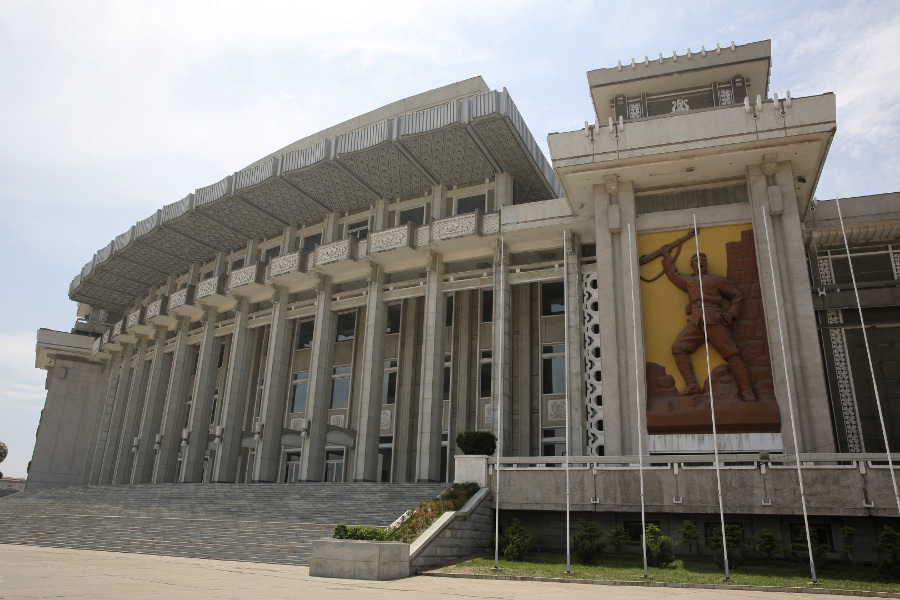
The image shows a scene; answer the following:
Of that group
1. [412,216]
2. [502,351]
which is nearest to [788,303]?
[502,351]

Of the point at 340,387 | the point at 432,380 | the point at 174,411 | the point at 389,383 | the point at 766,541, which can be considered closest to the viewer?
the point at 766,541

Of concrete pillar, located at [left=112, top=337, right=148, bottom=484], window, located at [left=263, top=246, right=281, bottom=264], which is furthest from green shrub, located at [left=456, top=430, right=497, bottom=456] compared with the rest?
concrete pillar, located at [left=112, top=337, right=148, bottom=484]

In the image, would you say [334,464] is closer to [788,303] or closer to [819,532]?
[788,303]

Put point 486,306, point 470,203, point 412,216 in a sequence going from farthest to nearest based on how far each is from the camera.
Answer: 1. point 412,216
2. point 486,306
3. point 470,203

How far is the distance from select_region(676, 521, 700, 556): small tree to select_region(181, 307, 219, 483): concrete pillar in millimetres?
25619

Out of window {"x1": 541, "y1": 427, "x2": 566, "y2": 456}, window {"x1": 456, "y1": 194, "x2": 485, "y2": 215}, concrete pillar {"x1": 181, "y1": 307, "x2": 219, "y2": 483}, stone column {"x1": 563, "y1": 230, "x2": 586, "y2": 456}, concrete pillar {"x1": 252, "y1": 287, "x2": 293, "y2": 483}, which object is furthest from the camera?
concrete pillar {"x1": 181, "y1": 307, "x2": 219, "y2": 483}

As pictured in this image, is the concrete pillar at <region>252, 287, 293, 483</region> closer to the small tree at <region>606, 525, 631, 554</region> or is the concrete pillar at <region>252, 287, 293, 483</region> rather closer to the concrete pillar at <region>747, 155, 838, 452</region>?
the small tree at <region>606, 525, 631, 554</region>

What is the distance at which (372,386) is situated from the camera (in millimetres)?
27438

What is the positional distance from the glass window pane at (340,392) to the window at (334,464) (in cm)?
223

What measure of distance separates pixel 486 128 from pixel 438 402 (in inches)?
439

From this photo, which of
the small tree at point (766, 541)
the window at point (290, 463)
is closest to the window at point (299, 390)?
the window at point (290, 463)

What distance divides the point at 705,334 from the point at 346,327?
1984 cm

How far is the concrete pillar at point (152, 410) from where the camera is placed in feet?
120

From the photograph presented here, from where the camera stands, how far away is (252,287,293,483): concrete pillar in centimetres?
2914
